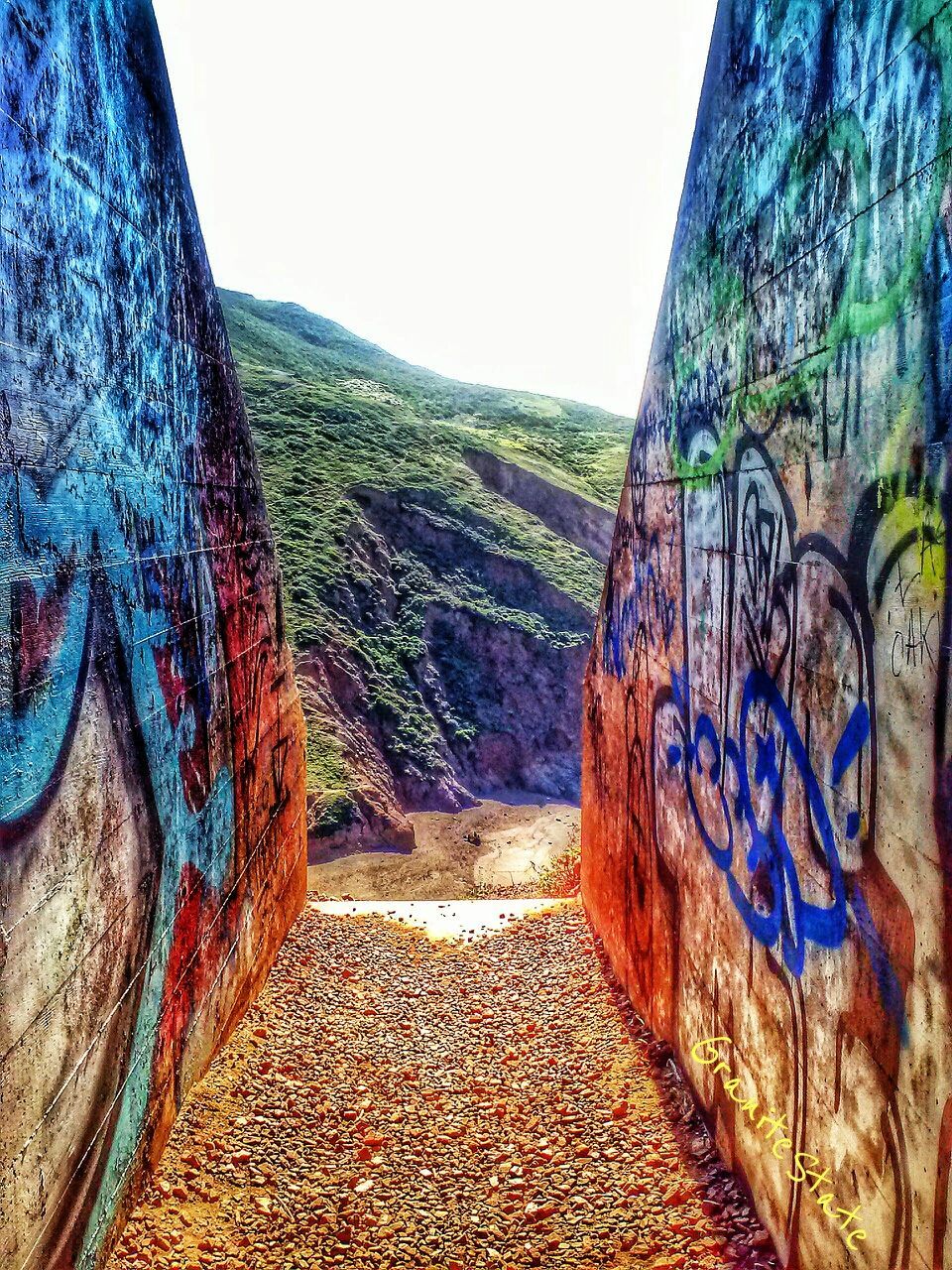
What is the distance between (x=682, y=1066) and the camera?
4566 millimetres

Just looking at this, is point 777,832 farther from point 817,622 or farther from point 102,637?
point 102,637

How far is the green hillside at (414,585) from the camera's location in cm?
1841

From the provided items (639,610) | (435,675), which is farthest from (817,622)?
(435,675)

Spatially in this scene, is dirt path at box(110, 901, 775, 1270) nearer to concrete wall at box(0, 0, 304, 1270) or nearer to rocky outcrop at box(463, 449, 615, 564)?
concrete wall at box(0, 0, 304, 1270)

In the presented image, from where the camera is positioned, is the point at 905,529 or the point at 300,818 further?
the point at 300,818

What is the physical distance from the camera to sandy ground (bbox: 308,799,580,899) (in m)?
13.7

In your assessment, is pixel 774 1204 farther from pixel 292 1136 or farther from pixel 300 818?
pixel 300 818

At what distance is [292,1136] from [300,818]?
384cm

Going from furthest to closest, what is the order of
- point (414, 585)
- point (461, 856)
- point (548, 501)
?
point (548, 501) < point (414, 585) < point (461, 856)

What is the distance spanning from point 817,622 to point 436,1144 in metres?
3.86

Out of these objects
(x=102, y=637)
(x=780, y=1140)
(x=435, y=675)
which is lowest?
(x=435, y=675)

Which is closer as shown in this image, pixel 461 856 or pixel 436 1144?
pixel 436 1144

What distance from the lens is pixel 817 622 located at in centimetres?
278

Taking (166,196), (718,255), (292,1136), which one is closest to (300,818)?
(292,1136)
